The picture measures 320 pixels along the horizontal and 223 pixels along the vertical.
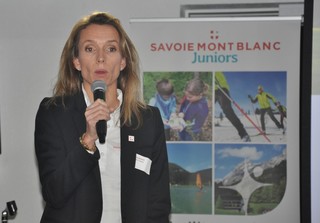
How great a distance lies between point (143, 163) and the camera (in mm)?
1935

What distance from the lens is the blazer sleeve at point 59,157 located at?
175 centimetres

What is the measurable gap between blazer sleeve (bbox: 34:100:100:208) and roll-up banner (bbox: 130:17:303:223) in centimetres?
158

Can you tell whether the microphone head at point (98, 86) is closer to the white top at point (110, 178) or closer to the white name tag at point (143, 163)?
the white top at point (110, 178)

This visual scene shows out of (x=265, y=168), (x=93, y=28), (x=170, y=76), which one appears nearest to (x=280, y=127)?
(x=265, y=168)

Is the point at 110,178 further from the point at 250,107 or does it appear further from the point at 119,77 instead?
the point at 250,107

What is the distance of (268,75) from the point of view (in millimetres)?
3379

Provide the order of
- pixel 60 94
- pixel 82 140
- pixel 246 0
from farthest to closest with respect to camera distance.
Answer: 1. pixel 246 0
2. pixel 60 94
3. pixel 82 140

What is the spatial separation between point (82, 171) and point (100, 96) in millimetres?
295

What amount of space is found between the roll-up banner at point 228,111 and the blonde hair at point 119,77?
1.28 m

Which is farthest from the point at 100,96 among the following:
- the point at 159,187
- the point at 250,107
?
the point at 250,107

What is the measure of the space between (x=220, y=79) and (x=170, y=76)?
37 centimetres

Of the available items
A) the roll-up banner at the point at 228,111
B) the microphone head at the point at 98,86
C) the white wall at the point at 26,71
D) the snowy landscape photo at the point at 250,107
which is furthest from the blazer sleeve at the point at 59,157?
the white wall at the point at 26,71

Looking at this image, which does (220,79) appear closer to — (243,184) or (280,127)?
(280,127)

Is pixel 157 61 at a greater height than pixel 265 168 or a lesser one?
greater
